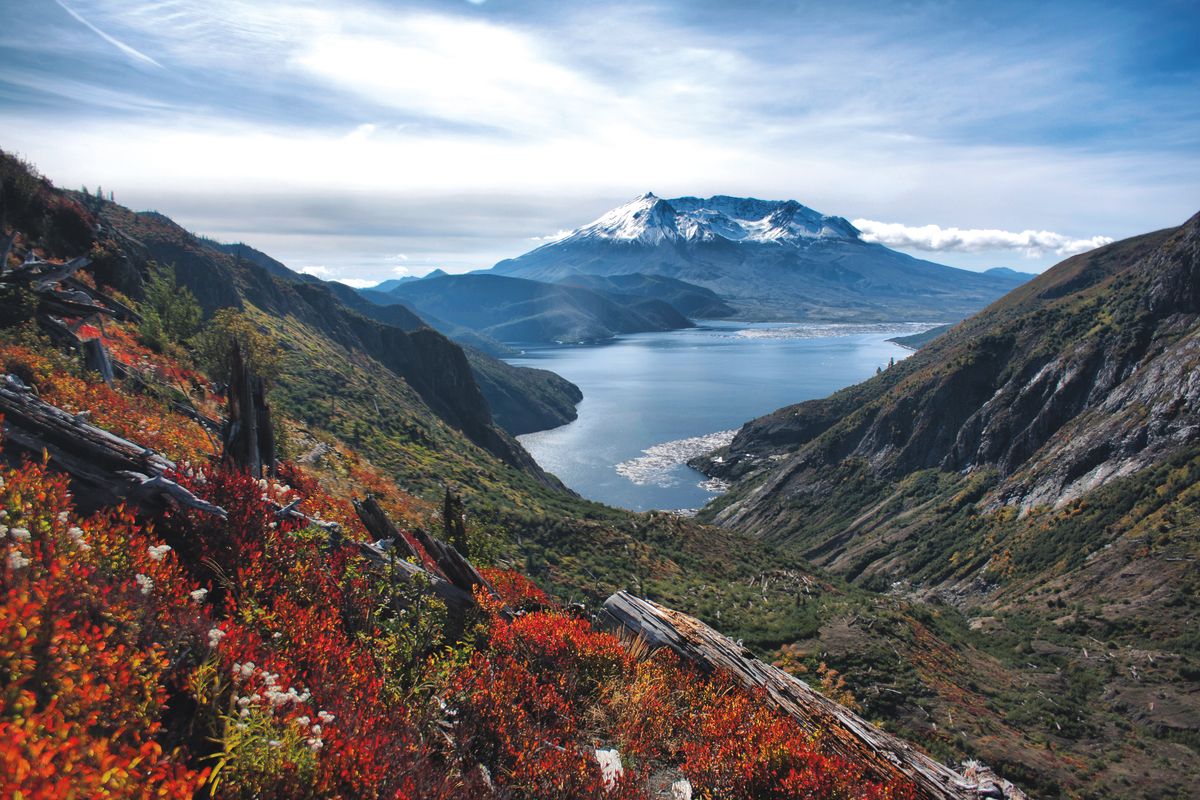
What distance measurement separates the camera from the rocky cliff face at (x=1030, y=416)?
67812 millimetres

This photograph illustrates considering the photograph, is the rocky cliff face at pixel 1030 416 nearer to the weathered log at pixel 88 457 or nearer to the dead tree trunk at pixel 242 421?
the dead tree trunk at pixel 242 421

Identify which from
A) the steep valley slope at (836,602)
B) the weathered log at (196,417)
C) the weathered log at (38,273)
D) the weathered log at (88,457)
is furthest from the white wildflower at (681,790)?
the weathered log at (38,273)

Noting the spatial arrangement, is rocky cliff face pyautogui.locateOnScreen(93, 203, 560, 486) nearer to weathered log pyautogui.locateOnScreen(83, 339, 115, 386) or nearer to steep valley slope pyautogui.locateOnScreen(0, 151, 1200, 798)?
steep valley slope pyautogui.locateOnScreen(0, 151, 1200, 798)

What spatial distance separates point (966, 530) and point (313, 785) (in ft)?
291

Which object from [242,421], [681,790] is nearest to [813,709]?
[681,790]

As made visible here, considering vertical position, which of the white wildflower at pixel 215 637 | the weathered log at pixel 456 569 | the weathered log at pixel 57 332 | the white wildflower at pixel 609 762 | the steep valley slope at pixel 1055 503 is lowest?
the steep valley slope at pixel 1055 503

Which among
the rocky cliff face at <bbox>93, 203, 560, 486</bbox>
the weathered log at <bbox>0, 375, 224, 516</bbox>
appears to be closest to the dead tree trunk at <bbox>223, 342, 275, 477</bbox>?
the weathered log at <bbox>0, 375, 224, 516</bbox>

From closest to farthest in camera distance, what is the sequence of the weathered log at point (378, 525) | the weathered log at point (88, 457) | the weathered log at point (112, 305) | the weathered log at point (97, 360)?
1. the weathered log at point (88, 457)
2. the weathered log at point (378, 525)
3. the weathered log at point (97, 360)
4. the weathered log at point (112, 305)

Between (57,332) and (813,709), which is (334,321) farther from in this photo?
(813,709)

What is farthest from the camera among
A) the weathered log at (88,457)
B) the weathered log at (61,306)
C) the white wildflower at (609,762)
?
the weathered log at (61,306)

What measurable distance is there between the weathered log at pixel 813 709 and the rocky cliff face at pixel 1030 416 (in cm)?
7178

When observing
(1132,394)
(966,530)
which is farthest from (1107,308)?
(966,530)

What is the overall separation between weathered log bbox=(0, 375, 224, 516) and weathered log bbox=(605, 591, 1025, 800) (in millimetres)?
8330

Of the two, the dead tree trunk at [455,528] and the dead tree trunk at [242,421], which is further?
the dead tree trunk at [455,528]
